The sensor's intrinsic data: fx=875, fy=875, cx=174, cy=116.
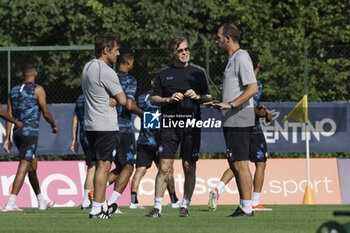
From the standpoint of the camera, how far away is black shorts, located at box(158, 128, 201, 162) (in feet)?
32.8

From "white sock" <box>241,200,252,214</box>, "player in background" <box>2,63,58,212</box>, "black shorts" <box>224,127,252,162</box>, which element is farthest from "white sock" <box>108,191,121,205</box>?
"black shorts" <box>224,127,252,162</box>

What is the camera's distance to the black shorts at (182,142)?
32.8ft

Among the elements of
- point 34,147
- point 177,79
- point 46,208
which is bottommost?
point 46,208

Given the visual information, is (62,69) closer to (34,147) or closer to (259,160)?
(34,147)

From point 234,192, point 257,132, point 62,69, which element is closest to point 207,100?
point 257,132

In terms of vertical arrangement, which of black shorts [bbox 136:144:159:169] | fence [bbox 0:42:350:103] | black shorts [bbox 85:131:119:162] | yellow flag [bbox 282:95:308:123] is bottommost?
black shorts [bbox 136:144:159:169]

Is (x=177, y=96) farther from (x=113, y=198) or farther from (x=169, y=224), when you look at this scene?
(x=113, y=198)

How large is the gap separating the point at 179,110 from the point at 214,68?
8.02m

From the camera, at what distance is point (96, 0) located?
67.4 ft

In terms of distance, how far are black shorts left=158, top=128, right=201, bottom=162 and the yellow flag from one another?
21.5ft

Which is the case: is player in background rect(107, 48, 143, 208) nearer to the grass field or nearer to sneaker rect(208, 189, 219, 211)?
sneaker rect(208, 189, 219, 211)

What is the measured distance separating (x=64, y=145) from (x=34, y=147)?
422 centimetres

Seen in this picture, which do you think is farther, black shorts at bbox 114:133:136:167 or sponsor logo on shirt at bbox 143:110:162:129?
sponsor logo on shirt at bbox 143:110:162:129

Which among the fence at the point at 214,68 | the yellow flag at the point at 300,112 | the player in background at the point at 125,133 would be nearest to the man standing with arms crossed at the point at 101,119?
the player in background at the point at 125,133
